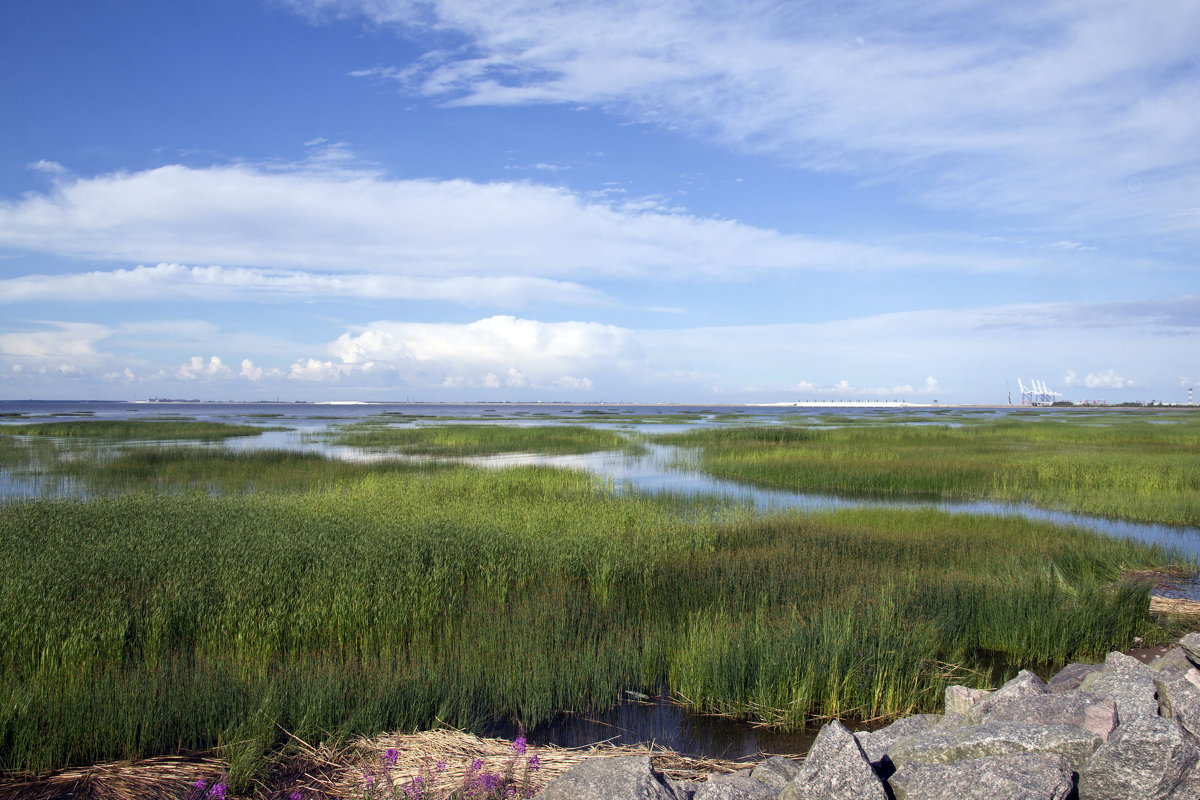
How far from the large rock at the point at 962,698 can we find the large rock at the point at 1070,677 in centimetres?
119

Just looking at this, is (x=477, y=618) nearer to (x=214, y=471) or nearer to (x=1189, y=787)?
(x=1189, y=787)

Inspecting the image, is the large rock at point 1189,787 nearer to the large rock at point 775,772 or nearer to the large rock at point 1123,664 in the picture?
the large rock at point 1123,664

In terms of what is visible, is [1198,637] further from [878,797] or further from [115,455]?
[115,455]

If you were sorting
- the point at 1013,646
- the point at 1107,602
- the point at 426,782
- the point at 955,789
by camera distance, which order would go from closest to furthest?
the point at 955,789, the point at 426,782, the point at 1013,646, the point at 1107,602

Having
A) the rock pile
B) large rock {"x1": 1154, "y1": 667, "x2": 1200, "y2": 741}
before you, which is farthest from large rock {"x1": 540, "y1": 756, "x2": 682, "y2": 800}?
large rock {"x1": 1154, "y1": 667, "x2": 1200, "y2": 741}

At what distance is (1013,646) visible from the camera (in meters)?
8.93

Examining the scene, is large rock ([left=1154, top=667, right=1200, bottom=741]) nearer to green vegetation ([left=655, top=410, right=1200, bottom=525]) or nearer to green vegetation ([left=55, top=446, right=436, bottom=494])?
green vegetation ([left=655, top=410, right=1200, bottom=525])

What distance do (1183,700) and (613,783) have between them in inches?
168

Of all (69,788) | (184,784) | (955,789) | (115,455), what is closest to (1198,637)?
(955,789)

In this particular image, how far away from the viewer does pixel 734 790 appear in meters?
4.32

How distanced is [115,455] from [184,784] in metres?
32.7

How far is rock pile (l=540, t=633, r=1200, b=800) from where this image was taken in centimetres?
405

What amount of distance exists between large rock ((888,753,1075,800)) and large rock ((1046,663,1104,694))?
279cm

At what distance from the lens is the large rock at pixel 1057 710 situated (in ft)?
15.6
